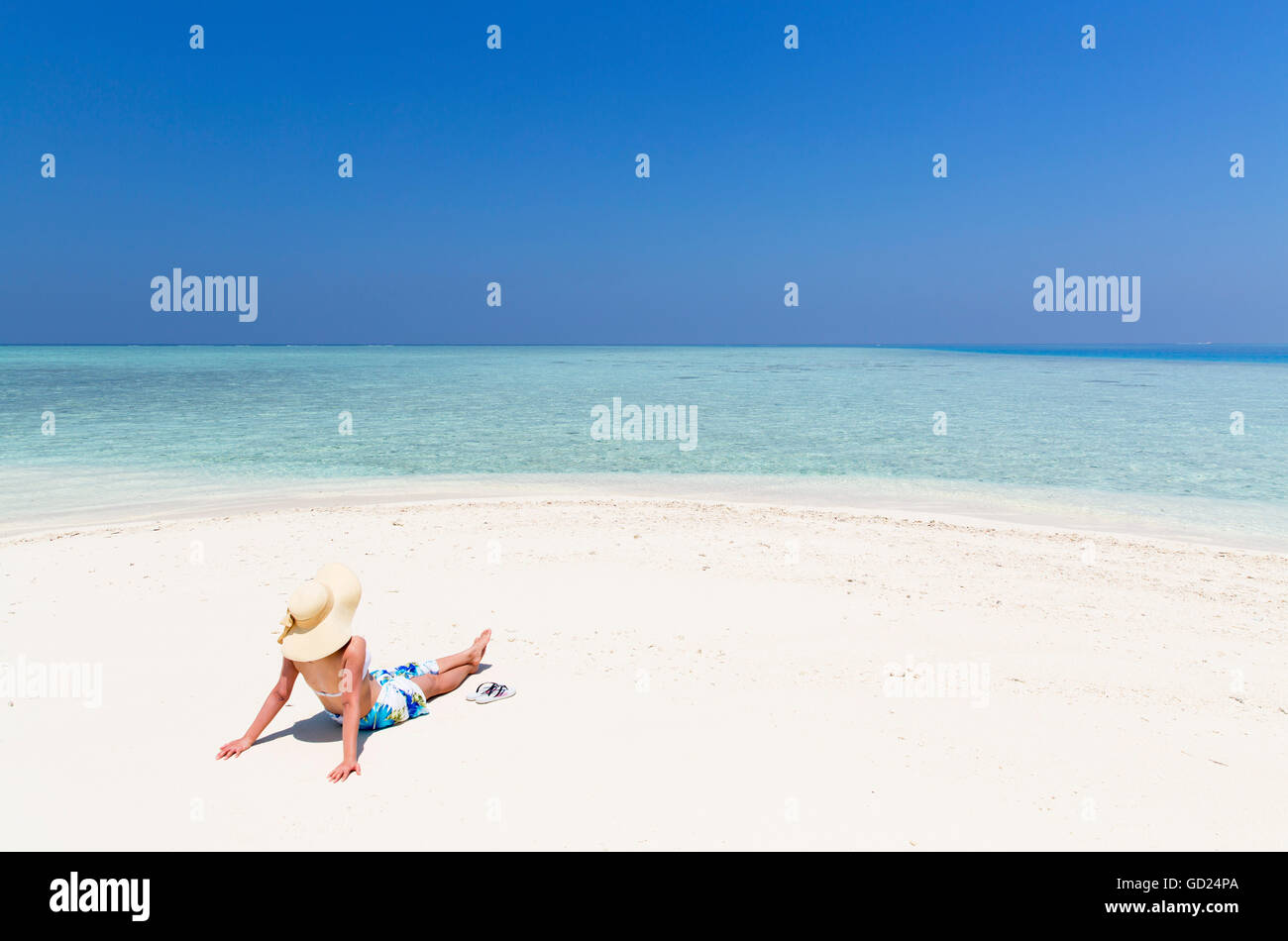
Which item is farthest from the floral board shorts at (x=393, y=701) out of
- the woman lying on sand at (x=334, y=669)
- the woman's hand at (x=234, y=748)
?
the woman's hand at (x=234, y=748)

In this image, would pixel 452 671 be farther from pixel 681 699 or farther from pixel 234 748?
pixel 681 699

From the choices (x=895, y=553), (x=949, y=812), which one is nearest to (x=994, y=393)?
(x=895, y=553)

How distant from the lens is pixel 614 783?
4414mm

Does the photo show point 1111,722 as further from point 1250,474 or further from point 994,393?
point 994,393

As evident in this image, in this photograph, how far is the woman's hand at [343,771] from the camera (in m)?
4.39

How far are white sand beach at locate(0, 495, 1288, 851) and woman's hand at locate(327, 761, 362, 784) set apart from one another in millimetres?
79

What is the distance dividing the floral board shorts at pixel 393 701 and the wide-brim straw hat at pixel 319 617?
2.01ft

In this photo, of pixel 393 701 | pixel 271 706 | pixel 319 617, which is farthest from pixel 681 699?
pixel 271 706

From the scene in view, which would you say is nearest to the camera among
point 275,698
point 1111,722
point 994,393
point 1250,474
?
point 275,698

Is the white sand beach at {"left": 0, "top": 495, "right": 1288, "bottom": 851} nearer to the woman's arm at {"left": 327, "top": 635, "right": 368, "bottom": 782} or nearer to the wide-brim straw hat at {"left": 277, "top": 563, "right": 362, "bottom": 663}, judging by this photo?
the woman's arm at {"left": 327, "top": 635, "right": 368, "bottom": 782}

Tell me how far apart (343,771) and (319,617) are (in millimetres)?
900

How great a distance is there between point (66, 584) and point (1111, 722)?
32.1ft

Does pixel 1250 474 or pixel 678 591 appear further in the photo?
pixel 1250 474

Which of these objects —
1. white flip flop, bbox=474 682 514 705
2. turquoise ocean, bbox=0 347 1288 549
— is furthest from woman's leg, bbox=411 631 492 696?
turquoise ocean, bbox=0 347 1288 549
